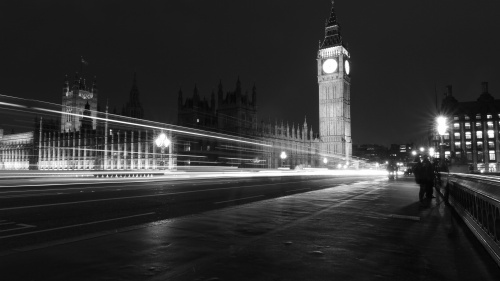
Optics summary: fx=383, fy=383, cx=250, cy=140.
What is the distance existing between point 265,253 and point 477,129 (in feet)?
387

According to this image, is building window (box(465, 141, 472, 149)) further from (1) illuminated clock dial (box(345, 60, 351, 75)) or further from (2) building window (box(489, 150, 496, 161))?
(1) illuminated clock dial (box(345, 60, 351, 75))

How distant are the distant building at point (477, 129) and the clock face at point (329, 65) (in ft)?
106

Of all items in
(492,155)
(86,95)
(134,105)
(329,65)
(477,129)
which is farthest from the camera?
(86,95)

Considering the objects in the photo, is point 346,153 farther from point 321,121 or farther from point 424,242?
point 424,242

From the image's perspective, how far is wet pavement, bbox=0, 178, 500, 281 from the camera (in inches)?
197

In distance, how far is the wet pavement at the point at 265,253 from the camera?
5.01m

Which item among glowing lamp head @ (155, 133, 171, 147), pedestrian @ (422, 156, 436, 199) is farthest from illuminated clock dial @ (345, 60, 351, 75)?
pedestrian @ (422, 156, 436, 199)

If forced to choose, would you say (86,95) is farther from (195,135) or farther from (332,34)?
(195,135)

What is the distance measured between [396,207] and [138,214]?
8.65 metres

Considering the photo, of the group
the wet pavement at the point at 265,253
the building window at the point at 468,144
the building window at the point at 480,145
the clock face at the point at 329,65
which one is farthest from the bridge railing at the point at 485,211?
the building window at the point at 468,144

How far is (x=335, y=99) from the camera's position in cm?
10850

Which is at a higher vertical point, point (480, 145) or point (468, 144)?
point (468, 144)

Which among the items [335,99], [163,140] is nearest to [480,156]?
[335,99]

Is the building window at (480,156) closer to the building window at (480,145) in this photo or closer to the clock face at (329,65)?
the building window at (480,145)
